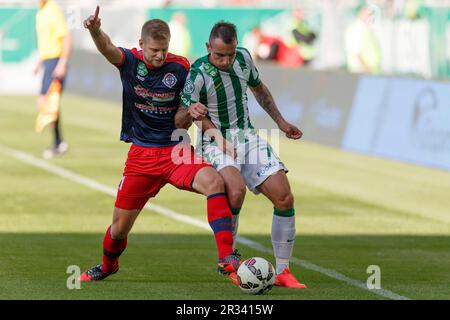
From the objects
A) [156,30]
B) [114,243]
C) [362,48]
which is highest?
[156,30]

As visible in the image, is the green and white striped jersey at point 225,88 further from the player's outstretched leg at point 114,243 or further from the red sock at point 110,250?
the red sock at point 110,250

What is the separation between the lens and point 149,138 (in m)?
10.0

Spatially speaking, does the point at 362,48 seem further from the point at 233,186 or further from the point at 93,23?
the point at 93,23

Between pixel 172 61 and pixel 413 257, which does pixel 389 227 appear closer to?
pixel 413 257

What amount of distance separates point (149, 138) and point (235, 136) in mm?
708

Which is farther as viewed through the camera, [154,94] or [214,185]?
[154,94]

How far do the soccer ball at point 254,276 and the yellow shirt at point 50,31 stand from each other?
12297 mm

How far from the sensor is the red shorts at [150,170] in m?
9.85

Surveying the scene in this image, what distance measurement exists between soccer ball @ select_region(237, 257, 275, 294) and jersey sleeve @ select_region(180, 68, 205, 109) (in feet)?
4.67

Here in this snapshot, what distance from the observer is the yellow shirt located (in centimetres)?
2091

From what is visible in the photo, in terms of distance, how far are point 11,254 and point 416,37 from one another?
70.4 ft

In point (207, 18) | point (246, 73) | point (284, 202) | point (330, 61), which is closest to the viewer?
point (284, 202)

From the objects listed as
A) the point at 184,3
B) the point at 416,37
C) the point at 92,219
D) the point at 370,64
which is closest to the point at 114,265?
the point at 92,219

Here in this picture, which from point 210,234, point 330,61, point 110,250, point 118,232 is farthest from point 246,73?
point 330,61
